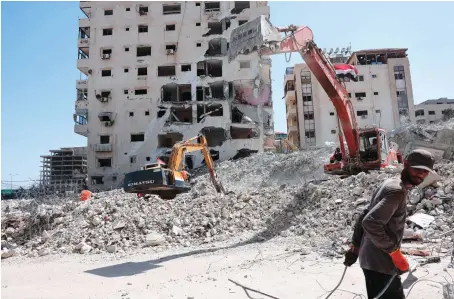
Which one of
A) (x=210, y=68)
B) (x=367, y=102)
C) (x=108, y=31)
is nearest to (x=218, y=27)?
(x=210, y=68)

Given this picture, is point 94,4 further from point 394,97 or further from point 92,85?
point 394,97

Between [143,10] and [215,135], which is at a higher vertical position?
[143,10]

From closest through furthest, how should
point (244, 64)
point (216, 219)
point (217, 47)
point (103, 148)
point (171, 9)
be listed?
point (216, 219) < point (103, 148) < point (244, 64) < point (217, 47) < point (171, 9)

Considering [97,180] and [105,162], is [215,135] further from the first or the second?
[97,180]

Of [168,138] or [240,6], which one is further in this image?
[240,6]

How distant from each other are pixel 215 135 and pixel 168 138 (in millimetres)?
4311

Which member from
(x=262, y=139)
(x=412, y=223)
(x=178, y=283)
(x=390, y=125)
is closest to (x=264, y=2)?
(x=262, y=139)

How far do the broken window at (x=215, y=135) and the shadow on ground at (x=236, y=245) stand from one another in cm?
2159

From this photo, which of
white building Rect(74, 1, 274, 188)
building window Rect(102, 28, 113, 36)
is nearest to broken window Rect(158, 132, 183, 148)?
white building Rect(74, 1, 274, 188)

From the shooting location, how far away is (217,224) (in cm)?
1091

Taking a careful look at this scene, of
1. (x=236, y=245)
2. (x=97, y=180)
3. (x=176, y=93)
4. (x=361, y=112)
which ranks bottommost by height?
(x=236, y=245)

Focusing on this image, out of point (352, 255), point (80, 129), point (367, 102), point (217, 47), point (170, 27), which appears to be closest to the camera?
point (352, 255)

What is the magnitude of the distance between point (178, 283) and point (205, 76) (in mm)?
28967

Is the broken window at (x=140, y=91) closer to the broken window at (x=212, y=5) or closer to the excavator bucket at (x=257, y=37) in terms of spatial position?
the broken window at (x=212, y=5)
